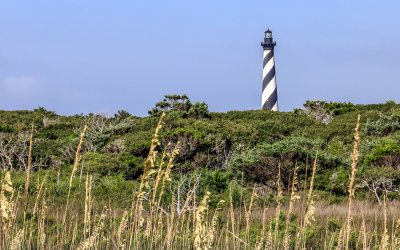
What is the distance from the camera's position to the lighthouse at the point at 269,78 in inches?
1650

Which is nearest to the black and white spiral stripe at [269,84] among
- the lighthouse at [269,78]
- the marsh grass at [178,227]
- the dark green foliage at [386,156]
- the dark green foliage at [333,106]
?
the lighthouse at [269,78]

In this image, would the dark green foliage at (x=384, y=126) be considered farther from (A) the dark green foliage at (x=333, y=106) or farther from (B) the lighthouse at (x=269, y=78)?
(B) the lighthouse at (x=269, y=78)

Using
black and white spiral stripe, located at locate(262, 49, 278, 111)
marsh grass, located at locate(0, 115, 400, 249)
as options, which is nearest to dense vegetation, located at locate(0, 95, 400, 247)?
marsh grass, located at locate(0, 115, 400, 249)

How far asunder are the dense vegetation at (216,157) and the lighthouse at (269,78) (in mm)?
8682

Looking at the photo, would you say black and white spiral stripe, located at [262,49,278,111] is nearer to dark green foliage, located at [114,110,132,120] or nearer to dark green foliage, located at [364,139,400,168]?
dark green foliage, located at [114,110,132,120]

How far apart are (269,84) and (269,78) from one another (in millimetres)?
636

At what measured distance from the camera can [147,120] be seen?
26.1 m

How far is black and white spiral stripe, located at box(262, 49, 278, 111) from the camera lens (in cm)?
4188

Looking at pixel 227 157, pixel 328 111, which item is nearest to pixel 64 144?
pixel 227 157

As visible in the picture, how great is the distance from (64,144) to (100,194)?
9.49m

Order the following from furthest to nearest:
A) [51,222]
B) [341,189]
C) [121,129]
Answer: [121,129], [341,189], [51,222]

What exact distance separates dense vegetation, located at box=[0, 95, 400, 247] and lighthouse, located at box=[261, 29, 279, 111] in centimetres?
868

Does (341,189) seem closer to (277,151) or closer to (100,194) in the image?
(277,151)

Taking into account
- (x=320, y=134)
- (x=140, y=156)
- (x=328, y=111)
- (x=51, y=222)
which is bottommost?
(x=51, y=222)
